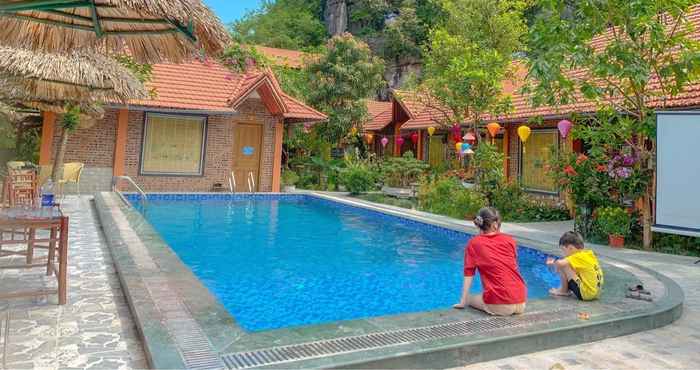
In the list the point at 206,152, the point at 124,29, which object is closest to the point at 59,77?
the point at 124,29

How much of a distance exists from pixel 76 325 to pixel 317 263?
176 inches

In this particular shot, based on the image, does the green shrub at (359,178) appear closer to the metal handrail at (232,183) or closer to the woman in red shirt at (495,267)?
the metal handrail at (232,183)

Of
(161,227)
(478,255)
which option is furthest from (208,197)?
(478,255)

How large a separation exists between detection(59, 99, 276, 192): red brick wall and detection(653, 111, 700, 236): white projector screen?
554 inches

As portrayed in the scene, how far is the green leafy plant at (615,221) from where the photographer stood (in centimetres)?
933

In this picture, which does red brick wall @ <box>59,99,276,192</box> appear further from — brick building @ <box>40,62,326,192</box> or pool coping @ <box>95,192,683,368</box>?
pool coping @ <box>95,192,683,368</box>

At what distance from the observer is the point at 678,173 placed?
5.70 meters

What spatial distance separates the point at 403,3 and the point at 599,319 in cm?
4379

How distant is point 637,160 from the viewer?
30.8 feet

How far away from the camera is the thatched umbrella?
7.01 m

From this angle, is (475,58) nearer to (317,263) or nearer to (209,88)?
(209,88)

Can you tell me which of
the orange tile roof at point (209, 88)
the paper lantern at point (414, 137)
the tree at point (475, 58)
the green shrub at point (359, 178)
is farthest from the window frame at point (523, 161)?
the orange tile roof at point (209, 88)

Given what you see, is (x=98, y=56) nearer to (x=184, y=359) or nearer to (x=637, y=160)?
(x=184, y=359)

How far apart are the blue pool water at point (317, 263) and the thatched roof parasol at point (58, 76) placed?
3.01 meters
